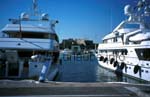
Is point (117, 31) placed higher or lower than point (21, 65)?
higher

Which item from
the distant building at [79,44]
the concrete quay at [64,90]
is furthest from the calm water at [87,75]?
the distant building at [79,44]

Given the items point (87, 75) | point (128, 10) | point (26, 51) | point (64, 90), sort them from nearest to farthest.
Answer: point (64, 90) → point (26, 51) → point (87, 75) → point (128, 10)

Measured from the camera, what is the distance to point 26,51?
24.1 meters

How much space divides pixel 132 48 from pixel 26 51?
43.6ft

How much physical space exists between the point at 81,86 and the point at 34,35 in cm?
1399

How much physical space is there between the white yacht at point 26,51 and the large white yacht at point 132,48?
9.72 m

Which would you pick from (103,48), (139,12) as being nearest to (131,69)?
(139,12)

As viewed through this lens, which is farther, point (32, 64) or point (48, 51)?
point (48, 51)

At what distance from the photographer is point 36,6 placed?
3238cm

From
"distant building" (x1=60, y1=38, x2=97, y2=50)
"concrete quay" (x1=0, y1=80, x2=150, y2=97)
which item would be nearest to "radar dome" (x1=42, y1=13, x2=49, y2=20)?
"concrete quay" (x1=0, y1=80, x2=150, y2=97)

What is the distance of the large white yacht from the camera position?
28.6 m

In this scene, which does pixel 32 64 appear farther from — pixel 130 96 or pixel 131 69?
pixel 131 69

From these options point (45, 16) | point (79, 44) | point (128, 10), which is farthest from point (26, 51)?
point (79, 44)

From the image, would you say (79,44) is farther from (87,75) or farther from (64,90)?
(64,90)
